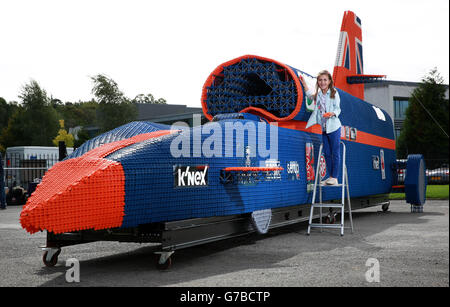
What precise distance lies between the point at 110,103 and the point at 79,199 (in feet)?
118

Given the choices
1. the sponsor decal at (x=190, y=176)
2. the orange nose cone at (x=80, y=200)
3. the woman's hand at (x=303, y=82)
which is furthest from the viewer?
the woman's hand at (x=303, y=82)

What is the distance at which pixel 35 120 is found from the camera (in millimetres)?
50344

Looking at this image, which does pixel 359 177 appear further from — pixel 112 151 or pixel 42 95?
pixel 42 95

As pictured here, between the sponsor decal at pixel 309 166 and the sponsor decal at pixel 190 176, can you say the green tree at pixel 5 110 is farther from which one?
the sponsor decal at pixel 190 176

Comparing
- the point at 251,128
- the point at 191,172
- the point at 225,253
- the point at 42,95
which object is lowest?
the point at 225,253

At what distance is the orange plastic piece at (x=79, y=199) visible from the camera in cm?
441

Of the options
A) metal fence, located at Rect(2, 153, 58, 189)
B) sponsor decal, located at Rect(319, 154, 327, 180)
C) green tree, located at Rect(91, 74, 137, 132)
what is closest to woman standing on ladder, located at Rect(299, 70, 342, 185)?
sponsor decal, located at Rect(319, 154, 327, 180)

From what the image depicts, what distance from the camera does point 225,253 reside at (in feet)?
20.5

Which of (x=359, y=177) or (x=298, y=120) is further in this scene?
(x=359, y=177)

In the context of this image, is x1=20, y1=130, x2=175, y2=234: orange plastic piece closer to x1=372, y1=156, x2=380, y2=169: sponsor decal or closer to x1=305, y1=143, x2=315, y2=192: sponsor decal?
x1=305, y1=143, x2=315, y2=192: sponsor decal

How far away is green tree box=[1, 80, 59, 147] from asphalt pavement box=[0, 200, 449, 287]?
148 ft

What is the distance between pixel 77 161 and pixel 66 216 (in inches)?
28.0

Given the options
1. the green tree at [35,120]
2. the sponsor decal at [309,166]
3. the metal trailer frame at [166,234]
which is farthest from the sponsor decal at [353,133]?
the green tree at [35,120]
